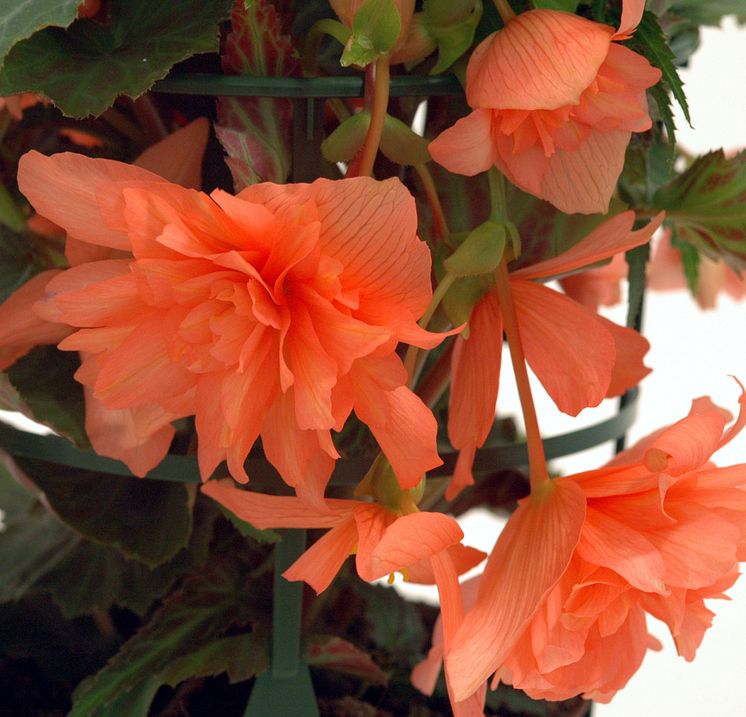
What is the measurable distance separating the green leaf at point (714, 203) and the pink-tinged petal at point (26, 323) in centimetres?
20

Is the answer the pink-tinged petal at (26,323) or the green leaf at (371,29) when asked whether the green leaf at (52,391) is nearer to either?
the pink-tinged petal at (26,323)

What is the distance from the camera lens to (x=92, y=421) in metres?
0.31

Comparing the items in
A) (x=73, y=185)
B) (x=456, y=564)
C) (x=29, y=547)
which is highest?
(x=73, y=185)

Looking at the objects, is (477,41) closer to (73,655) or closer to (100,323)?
(100,323)

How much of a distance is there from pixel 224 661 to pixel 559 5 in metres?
0.23

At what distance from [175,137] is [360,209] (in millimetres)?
91

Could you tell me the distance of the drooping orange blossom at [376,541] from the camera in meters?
0.25

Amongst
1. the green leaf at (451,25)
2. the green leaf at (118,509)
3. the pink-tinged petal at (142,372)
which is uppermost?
the green leaf at (451,25)

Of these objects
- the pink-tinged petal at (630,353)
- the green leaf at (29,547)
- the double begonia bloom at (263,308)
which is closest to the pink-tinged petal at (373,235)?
the double begonia bloom at (263,308)

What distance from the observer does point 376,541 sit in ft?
0.85

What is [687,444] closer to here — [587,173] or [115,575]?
[587,173]

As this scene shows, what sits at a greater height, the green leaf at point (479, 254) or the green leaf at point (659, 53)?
the green leaf at point (659, 53)

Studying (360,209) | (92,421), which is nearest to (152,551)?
(92,421)

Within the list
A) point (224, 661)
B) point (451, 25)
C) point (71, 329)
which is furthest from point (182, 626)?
point (451, 25)
